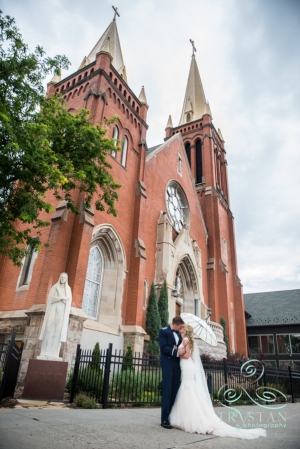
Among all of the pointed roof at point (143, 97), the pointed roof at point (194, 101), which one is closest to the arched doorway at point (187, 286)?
the pointed roof at point (143, 97)

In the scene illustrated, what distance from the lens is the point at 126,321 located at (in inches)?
584

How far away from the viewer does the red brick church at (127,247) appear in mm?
12344

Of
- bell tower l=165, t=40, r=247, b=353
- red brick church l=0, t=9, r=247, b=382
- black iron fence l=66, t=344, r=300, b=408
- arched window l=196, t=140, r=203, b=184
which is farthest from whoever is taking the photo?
arched window l=196, t=140, r=203, b=184

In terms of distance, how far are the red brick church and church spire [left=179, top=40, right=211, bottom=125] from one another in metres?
6.14

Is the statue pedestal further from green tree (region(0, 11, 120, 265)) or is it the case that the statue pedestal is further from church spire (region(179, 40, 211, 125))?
church spire (region(179, 40, 211, 125))

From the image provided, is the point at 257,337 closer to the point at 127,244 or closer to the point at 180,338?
the point at 127,244

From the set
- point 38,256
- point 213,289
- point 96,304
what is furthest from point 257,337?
point 38,256

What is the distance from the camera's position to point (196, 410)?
15.4ft

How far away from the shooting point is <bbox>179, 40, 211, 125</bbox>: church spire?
35125 mm

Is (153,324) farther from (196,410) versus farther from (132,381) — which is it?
(196,410)

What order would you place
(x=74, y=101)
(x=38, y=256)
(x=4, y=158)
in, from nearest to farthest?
1. (x=4, y=158)
2. (x=38, y=256)
3. (x=74, y=101)

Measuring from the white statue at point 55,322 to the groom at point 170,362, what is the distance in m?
5.56

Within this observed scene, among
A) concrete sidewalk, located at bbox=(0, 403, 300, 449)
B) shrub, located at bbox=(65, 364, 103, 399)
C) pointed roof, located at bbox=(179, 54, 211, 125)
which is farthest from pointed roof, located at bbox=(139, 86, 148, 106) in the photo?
concrete sidewalk, located at bbox=(0, 403, 300, 449)

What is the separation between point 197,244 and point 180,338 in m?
19.3
